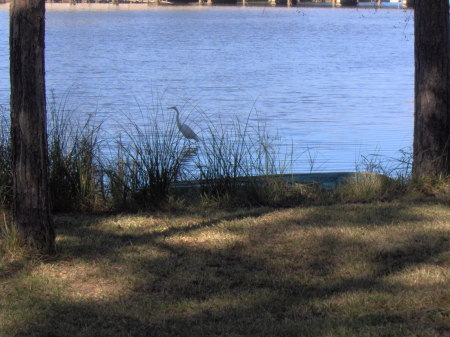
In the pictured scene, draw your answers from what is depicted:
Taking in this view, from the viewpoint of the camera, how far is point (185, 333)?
430 centimetres

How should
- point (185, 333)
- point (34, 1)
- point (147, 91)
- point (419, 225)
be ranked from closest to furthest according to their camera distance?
point (185, 333) < point (34, 1) < point (419, 225) < point (147, 91)

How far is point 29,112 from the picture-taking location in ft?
17.4

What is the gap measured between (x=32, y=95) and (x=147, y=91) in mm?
14684

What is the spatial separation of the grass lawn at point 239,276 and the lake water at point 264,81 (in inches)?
127

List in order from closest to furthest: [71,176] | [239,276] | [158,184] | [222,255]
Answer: [239,276]
[222,255]
[71,176]
[158,184]

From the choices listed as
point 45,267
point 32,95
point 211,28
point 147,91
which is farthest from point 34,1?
point 211,28

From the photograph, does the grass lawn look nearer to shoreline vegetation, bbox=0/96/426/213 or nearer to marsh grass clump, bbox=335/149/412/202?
shoreline vegetation, bbox=0/96/426/213

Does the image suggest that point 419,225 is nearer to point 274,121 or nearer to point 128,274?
point 128,274

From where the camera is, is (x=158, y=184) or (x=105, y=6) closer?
(x=158, y=184)

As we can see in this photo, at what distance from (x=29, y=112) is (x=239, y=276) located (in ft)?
6.24

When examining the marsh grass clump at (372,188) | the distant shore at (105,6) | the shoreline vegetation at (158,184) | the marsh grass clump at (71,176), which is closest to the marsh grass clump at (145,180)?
the shoreline vegetation at (158,184)

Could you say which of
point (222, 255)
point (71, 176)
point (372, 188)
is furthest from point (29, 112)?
point (372, 188)

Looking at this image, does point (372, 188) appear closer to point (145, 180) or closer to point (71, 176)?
point (145, 180)

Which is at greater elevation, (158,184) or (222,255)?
(158,184)
